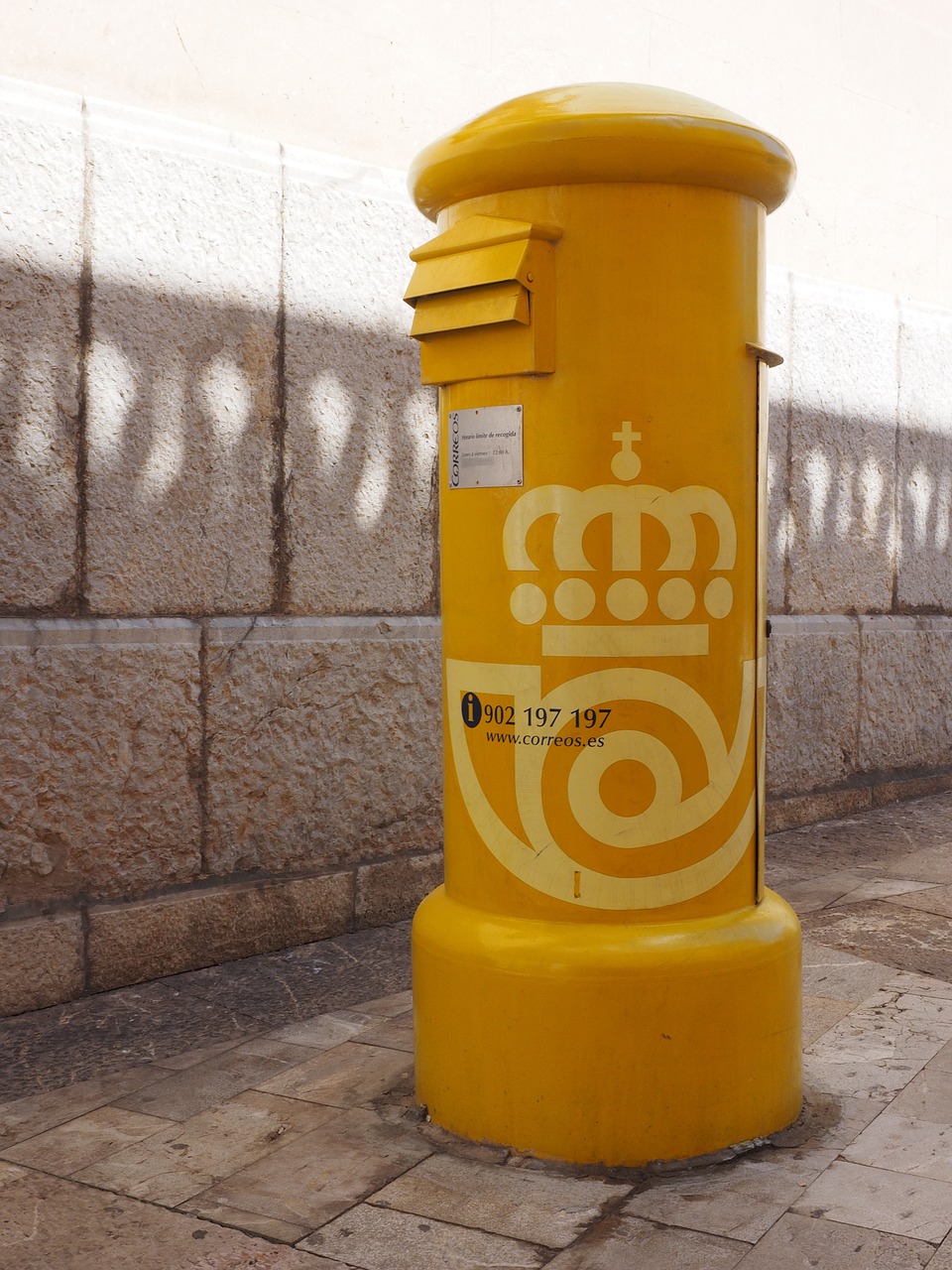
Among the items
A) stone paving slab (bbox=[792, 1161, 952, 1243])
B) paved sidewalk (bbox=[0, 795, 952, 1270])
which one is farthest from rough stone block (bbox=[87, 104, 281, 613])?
stone paving slab (bbox=[792, 1161, 952, 1243])

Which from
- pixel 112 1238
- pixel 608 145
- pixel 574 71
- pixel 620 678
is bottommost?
pixel 112 1238

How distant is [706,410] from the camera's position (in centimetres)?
254

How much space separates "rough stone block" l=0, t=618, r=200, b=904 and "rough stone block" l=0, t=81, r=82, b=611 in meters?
0.19

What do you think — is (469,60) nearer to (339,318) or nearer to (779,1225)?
(339,318)

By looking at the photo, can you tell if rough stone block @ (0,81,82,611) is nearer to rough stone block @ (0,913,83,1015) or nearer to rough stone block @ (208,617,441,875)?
rough stone block @ (208,617,441,875)

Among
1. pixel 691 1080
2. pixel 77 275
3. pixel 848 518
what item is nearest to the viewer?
pixel 691 1080

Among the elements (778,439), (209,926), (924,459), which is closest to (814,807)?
(778,439)

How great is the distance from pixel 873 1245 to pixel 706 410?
5.12 feet

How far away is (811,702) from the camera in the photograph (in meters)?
6.12

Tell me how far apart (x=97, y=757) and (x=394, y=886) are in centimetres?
121

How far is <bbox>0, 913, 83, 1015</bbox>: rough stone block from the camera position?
3461 millimetres

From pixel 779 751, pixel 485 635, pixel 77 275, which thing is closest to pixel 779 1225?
pixel 485 635

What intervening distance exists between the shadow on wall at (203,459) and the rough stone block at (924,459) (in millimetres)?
3247

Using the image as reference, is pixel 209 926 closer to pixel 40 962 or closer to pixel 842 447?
pixel 40 962
